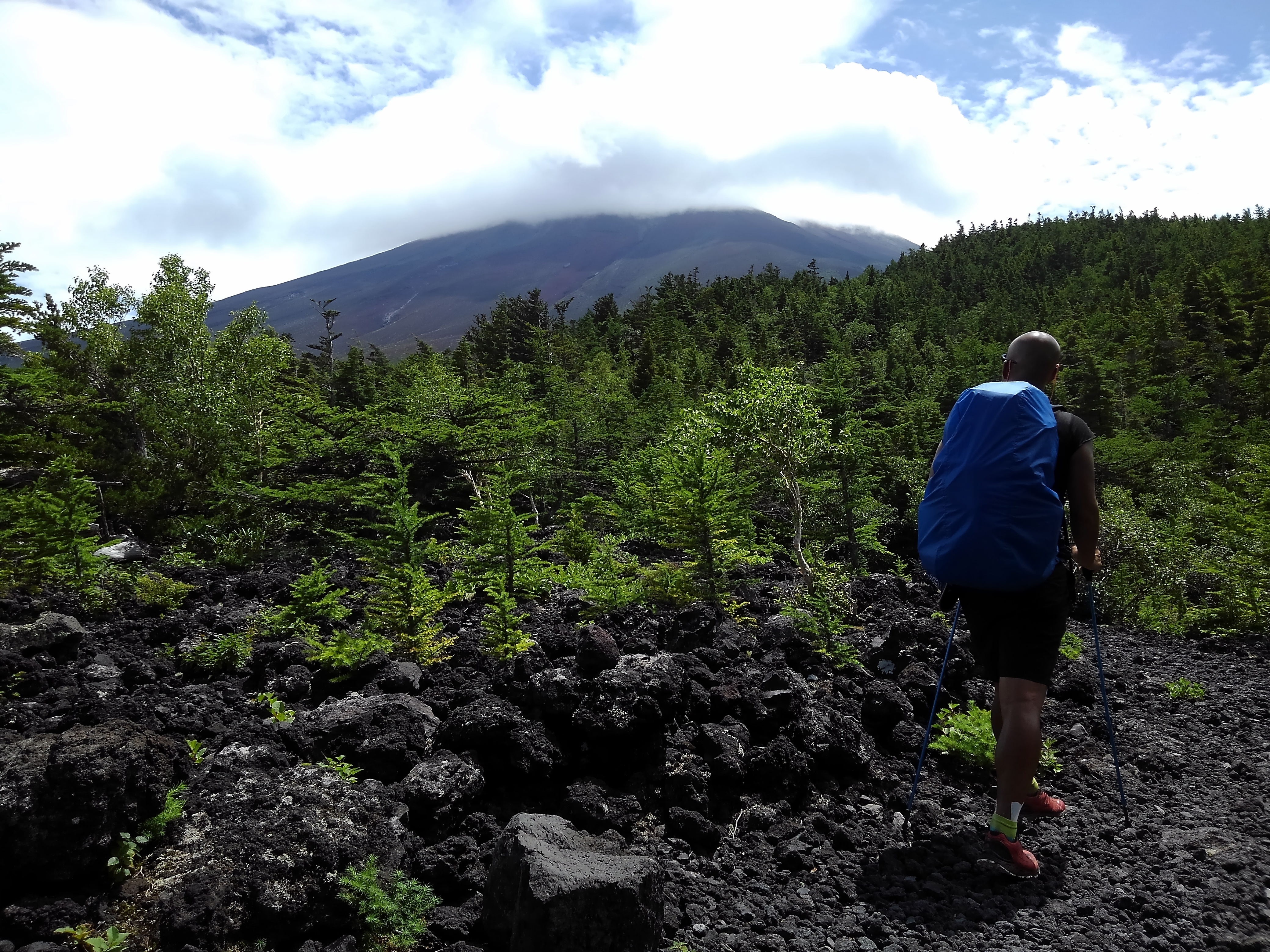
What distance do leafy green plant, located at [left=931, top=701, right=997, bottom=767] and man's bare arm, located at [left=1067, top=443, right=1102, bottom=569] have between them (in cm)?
122

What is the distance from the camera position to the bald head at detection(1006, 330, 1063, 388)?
300 centimetres

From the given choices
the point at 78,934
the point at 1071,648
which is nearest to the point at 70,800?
the point at 78,934

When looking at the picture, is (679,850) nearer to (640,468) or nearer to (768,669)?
(768,669)

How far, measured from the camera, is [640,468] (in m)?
13.2

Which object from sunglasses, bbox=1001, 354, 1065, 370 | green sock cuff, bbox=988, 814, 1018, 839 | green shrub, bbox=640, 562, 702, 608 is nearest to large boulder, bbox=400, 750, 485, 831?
green sock cuff, bbox=988, 814, 1018, 839

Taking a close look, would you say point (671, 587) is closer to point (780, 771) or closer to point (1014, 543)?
point (780, 771)

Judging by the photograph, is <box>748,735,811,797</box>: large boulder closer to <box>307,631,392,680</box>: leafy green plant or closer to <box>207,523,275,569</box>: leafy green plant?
<box>307,631,392,680</box>: leafy green plant

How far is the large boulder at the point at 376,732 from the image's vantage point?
3539mm

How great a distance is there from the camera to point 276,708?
4277mm

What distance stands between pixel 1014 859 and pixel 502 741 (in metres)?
2.50

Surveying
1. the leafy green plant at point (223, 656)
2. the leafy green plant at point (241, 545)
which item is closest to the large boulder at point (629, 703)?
the leafy green plant at point (223, 656)

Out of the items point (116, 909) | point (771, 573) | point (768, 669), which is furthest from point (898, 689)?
point (771, 573)

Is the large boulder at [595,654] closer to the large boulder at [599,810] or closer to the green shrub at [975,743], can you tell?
the large boulder at [599,810]

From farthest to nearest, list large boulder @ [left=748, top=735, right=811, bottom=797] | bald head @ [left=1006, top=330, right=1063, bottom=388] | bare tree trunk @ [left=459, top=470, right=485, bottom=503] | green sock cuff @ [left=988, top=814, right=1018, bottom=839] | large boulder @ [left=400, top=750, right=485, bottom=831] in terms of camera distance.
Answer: bare tree trunk @ [left=459, top=470, right=485, bottom=503] < large boulder @ [left=748, top=735, right=811, bottom=797] < large boulder @ [left=400, top=750, right=485, bottom=831] < bald head @ [left=1006, top=330, right=1063, bottom=388] < green sock cuff @ [left=988, top=814, right=1018, bottom=839]
